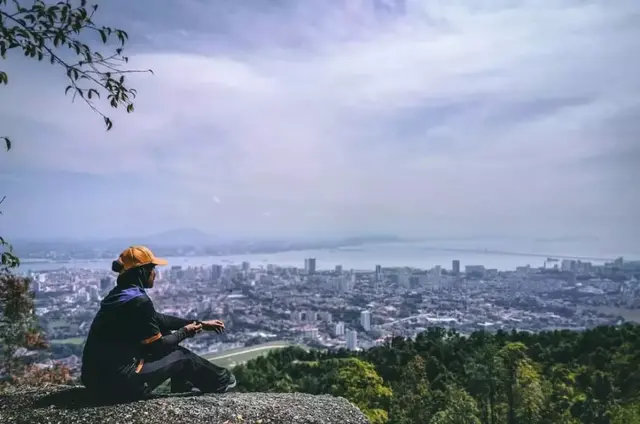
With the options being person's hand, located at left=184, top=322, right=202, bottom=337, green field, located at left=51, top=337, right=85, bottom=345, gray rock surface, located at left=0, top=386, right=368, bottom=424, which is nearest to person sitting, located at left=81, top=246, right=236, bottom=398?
person's hand, located at left=184, top=322, right=202, bottom=337

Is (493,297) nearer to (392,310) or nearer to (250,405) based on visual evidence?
(392,310)

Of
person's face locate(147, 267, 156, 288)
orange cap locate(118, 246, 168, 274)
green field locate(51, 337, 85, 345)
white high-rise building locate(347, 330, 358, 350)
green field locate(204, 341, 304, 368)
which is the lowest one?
green field locate(204, 341, 304, 368)

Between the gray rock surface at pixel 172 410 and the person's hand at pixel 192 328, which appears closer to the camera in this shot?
the gray rock surface at pixel 172 410

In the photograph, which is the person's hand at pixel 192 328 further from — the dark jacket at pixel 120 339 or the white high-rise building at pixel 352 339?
the white high-rise building at pixel 352 339

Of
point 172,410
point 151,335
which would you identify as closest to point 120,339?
point 151,335

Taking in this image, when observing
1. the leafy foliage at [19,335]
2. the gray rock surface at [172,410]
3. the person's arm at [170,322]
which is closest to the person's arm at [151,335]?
the person's arm at [170,322]

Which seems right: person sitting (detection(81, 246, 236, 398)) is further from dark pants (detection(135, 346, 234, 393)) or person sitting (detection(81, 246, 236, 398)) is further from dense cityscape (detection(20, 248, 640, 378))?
dense cityscape (detection(20, 248, 640, 378))

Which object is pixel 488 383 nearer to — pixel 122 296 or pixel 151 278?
pixel 151 278
